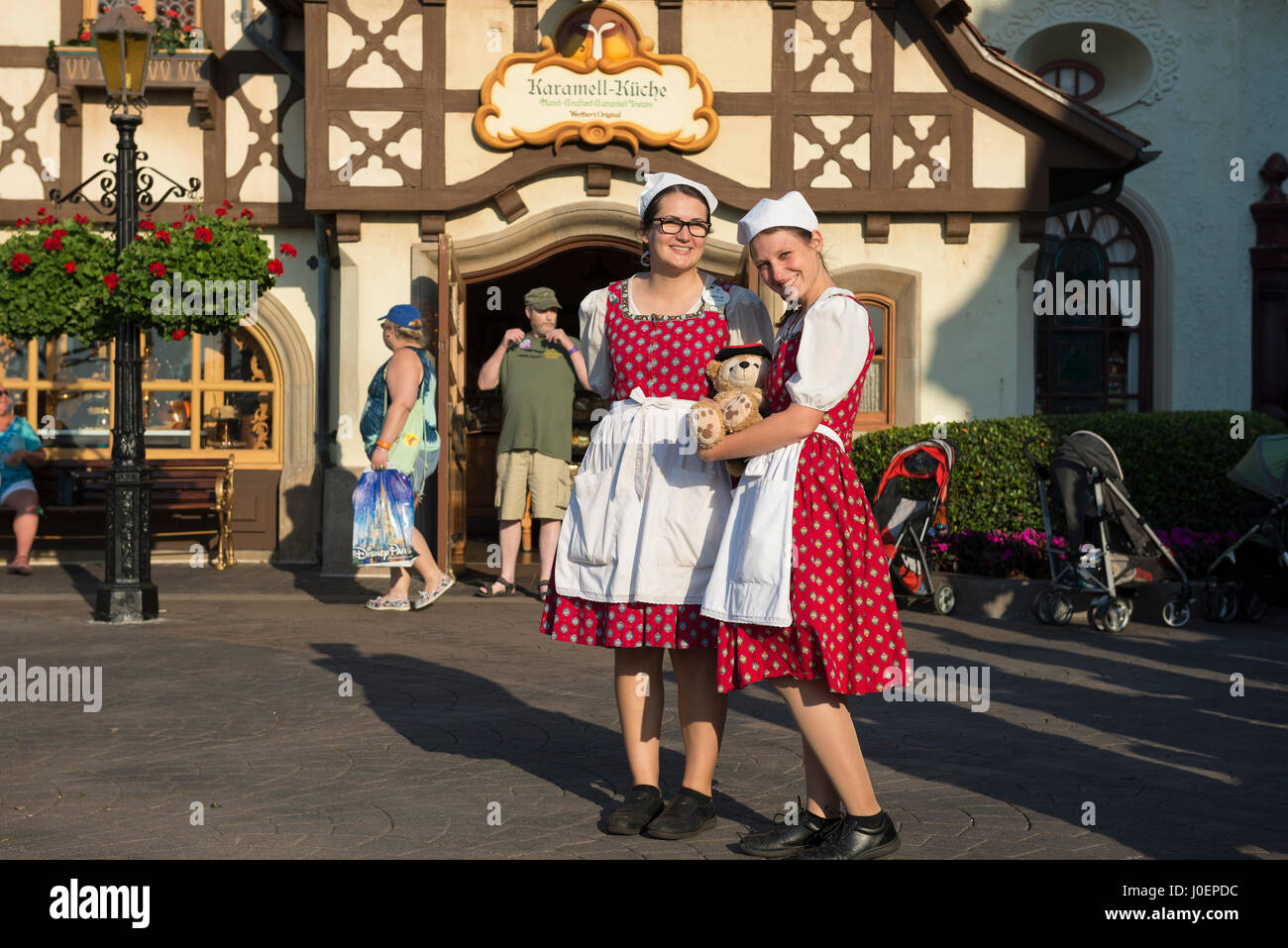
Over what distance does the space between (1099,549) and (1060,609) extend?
1.52 feet

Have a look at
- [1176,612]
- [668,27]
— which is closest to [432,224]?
[668,27]

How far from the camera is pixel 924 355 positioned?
13758mm

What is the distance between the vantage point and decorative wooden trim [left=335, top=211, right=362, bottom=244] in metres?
13.1

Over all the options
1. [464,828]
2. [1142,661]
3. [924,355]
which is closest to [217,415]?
[924,355]

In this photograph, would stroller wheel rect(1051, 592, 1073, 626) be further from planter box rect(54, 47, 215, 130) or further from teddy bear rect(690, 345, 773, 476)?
planter box rect(54, 47, 215, 130)

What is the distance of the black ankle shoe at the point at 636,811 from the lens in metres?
4.47

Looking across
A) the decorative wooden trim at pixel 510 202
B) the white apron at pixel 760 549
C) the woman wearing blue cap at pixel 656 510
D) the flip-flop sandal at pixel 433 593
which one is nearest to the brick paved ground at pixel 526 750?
the woman wearing blue cap at pixel 656 510

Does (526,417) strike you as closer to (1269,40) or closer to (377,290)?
(377,290)

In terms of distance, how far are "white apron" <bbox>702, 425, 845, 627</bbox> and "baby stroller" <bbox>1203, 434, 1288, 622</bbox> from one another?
6584mm

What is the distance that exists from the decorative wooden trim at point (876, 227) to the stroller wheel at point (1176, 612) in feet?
16.2

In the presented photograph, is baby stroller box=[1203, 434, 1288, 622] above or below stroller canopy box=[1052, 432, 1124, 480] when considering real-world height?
below

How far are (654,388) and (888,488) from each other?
6.60 meters

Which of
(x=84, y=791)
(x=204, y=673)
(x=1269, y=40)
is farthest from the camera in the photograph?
(x=1269, y=40)

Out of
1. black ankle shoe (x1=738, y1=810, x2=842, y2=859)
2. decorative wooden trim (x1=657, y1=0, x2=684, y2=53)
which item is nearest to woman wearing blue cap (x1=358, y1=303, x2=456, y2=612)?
decorative wooden trim (x1=657, y1=0, x2=684, y2=53)
